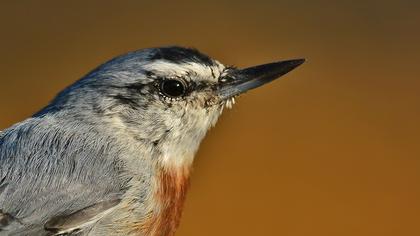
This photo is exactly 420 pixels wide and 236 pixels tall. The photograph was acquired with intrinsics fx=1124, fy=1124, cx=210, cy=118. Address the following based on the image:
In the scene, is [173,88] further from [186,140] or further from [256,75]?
[256,75]

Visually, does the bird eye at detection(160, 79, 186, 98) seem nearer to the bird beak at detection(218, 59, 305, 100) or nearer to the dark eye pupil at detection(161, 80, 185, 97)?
the dark eye pupil at detection(161, 80, 185, 97)

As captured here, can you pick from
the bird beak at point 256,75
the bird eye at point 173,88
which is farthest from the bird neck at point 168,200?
the bird beak at point 256,75

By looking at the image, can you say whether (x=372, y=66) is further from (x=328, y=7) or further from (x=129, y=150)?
(x=129, y=150)

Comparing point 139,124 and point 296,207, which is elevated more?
point 139,124

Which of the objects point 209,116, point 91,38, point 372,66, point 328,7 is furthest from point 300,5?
point 209,116

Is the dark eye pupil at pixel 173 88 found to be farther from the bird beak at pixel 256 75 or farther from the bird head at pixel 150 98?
the bird beak at pixel 256 75

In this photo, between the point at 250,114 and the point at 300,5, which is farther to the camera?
the point at 300,5

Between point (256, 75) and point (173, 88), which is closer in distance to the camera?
point (173, 88)

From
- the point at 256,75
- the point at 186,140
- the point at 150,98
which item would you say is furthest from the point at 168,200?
the point at 256,75

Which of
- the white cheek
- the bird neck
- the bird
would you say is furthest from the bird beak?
the bird neck
